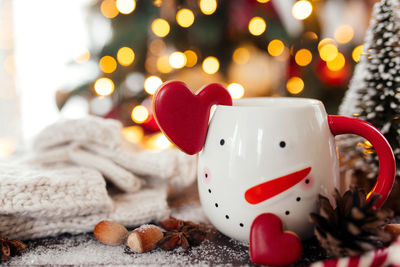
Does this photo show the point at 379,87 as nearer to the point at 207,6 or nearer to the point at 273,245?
the point at 273,245

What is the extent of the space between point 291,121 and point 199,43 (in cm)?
90

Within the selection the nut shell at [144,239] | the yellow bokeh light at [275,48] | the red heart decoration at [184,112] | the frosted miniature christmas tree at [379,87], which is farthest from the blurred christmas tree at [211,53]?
the nut shell at [144,239]

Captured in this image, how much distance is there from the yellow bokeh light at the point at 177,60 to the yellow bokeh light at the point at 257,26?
0.27 metres

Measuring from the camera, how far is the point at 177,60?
124 centimetres

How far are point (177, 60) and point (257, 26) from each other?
0.32m

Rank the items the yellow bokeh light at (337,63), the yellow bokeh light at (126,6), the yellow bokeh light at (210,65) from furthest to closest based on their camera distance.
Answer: the yellow bokeh light at (337,63) → the yellow bokeh light at (210,65) → the yellow bokeh light at (126,6)

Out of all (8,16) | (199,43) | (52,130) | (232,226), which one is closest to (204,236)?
(232,226)

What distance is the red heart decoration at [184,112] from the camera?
402 mm

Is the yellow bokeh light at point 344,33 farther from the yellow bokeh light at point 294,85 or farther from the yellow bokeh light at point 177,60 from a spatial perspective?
the yellow bokeh light at point 177,60

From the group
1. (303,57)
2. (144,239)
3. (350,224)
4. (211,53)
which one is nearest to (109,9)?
(211,53)

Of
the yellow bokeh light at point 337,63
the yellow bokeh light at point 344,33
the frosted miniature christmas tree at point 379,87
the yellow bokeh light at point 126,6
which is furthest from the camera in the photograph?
the yellow bokeh light at point 344,33

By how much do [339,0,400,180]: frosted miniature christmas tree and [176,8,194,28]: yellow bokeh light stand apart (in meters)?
0.73

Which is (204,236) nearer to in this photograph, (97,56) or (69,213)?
(69,213)

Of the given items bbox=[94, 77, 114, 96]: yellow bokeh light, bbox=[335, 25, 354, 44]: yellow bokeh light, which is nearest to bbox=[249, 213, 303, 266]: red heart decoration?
bbox=[94, 77, 114, 96]: yellow bokeh light
